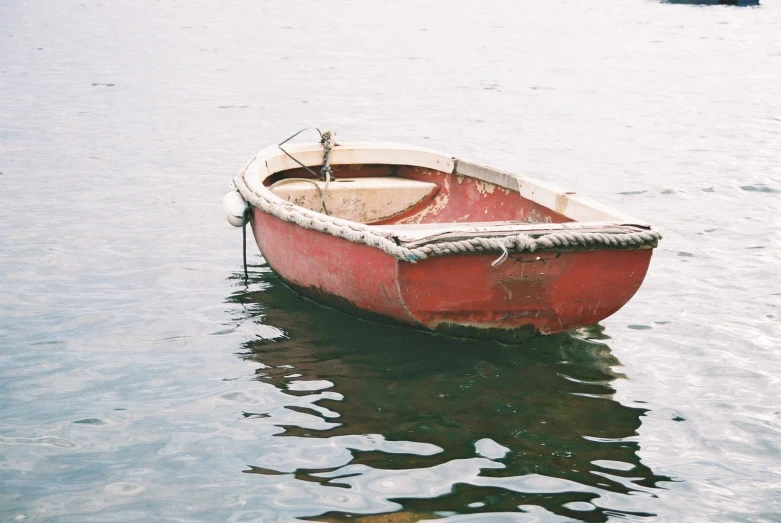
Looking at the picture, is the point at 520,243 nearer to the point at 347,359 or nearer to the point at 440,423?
the point at 440,423

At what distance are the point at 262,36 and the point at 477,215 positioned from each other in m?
22.4

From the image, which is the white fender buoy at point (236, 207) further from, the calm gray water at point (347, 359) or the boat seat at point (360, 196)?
the calm gray water at point (347, 359)

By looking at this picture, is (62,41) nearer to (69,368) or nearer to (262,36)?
(262,36)

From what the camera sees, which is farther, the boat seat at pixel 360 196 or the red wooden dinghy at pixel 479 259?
the boat seat at pixel 360 196

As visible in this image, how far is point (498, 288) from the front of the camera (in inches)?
218

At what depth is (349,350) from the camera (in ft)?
20.1

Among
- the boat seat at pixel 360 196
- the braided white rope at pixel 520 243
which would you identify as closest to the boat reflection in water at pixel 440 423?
the braided white rope at pixel 520 243

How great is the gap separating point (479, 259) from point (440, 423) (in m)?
0.96

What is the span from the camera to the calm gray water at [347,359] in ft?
14.8

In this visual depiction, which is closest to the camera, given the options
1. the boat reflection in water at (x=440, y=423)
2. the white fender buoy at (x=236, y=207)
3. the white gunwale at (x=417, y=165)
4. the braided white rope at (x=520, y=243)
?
the boat reflection in water at (x=440, y=423)

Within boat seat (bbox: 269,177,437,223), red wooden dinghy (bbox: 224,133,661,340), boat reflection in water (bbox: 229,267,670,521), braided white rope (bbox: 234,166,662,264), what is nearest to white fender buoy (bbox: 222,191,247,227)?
red wooden dinghy (bbox: 224,133,661,340)

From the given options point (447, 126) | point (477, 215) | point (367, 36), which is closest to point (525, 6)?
point (367, 36)

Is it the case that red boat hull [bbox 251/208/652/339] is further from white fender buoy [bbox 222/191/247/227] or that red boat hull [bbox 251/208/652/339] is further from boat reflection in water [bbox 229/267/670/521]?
white fender buoy [bbox 222/191/247/227]

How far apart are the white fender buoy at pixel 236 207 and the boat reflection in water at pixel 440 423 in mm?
905
